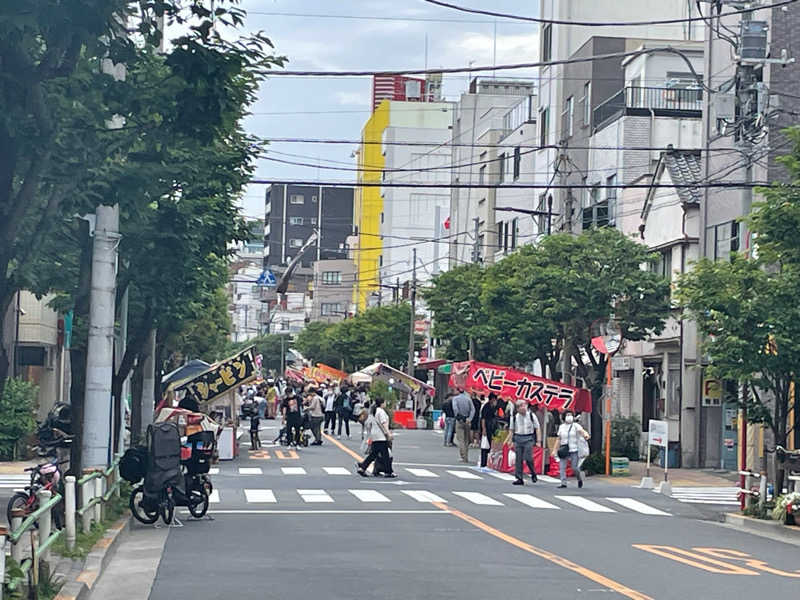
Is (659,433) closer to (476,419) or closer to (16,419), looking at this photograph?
(476,419)

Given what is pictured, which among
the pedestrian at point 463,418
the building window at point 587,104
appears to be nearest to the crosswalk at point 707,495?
the pedestrian at point 463,418

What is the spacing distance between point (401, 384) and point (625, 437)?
20.0m

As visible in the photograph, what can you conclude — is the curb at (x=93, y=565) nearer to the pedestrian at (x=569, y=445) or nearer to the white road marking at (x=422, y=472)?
the pedestrian at (x=569, y=445)

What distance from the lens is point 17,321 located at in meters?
40.9

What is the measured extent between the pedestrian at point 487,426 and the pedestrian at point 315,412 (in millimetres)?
8194

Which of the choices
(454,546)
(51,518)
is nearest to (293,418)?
(454,546)

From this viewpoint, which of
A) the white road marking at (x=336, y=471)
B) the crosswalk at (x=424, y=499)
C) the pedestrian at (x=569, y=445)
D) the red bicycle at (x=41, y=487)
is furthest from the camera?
the white road marking at (x=336, y=471)

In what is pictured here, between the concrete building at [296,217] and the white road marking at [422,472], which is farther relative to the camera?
the concrete building at [296,217]

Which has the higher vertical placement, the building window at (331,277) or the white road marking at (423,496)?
the building window at (331,277)

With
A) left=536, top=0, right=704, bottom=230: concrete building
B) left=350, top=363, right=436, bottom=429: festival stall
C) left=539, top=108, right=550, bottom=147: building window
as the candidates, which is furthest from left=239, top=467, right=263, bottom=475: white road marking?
left=539, top=108, right=550, bottom=147: building window

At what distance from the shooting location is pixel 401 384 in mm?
61562

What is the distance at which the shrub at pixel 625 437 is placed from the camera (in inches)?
1666

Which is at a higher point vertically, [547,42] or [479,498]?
[547,42]

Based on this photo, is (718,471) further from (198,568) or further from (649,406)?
(198,568)
